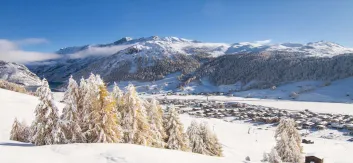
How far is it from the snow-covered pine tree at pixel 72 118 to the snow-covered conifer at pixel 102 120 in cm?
84

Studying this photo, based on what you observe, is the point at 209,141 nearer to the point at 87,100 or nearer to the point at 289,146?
the point at 289,146

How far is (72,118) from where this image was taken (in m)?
27.1

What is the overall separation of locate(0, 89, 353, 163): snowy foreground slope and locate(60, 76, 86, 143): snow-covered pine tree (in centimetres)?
351

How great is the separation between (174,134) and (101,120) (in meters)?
12.1

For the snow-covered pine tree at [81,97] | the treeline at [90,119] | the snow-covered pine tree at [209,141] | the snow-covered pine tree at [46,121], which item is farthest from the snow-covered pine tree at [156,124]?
the snow-covered pine tree at [46,121]

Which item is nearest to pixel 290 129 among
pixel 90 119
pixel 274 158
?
pixel 274 158

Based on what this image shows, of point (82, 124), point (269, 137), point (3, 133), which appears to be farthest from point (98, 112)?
point (269, 137)

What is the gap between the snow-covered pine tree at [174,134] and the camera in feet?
122

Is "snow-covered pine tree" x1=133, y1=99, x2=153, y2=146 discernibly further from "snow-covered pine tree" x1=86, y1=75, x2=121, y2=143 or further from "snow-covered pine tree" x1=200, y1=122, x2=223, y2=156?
"snow-covered pine tree" x1=200, y1=122, x2=223, y2=156

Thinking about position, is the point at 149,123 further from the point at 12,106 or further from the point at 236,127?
the point at 236,127

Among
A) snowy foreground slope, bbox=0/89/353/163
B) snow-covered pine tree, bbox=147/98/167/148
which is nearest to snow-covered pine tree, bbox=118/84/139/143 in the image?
snow-covered pine tree, bbox=147/98/167/148

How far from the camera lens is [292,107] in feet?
480

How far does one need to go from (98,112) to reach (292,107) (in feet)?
438

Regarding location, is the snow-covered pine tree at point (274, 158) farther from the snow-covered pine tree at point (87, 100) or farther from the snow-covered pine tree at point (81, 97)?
the snow-covered pine tree at point (81, 97)
